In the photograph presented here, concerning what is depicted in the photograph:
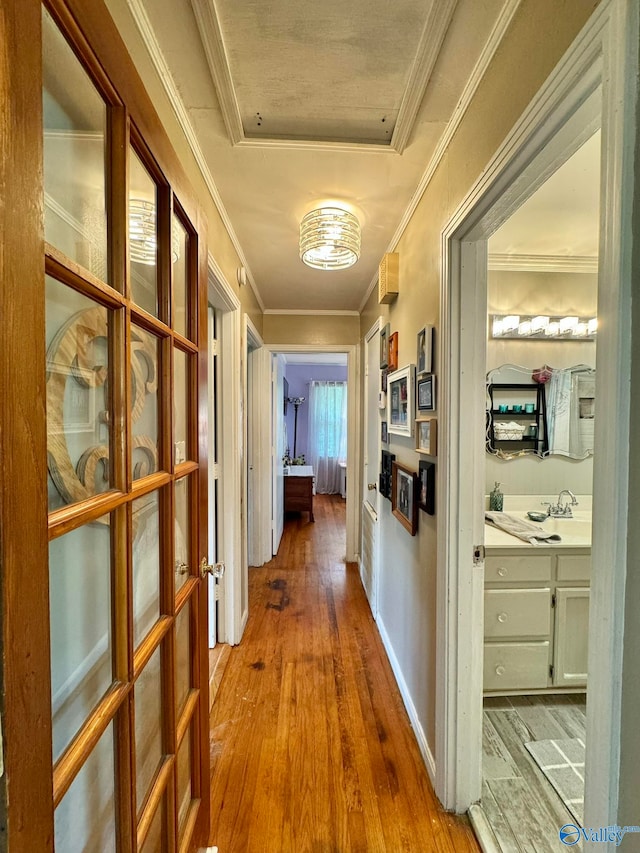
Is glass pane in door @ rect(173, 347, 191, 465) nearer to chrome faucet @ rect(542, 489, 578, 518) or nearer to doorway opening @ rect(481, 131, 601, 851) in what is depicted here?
doorway opening @ rect(481, 131, 601, 851)

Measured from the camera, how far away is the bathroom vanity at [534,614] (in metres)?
1.71

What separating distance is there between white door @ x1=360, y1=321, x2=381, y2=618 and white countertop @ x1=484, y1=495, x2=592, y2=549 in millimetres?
863

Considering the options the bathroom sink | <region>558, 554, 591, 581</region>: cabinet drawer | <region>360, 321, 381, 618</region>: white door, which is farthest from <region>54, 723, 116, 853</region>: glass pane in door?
the bathroom sink

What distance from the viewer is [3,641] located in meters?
0.38

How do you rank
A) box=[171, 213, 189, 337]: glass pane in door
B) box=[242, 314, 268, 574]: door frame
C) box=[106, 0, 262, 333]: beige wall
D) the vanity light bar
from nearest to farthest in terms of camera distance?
box=[106, 0, 262, 333]: beige wall, box=[171, 213, 189, 337]: glass pane in door, the vanity light bar, box=[242, 314, 268, 574]: door frame

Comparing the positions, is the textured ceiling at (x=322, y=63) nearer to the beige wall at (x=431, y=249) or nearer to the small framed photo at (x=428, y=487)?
the beige wall at (x=431, y=249)

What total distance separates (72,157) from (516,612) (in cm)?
224

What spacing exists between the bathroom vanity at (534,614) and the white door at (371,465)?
89 cm

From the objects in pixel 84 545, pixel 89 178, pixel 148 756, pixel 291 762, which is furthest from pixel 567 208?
pixel 291 762

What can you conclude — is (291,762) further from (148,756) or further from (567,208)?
(567,208)

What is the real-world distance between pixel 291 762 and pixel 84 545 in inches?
57.7

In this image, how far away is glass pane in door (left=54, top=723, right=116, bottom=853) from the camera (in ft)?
1.88

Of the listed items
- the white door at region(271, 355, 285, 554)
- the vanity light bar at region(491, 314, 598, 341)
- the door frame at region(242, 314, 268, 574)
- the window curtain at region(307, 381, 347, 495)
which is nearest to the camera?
the vanity light bar at region(491, 314, 598, 341)

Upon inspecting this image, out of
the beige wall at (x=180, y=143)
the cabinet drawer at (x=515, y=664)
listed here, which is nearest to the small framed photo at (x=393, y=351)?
the beige wall at (x=180, y=143)
